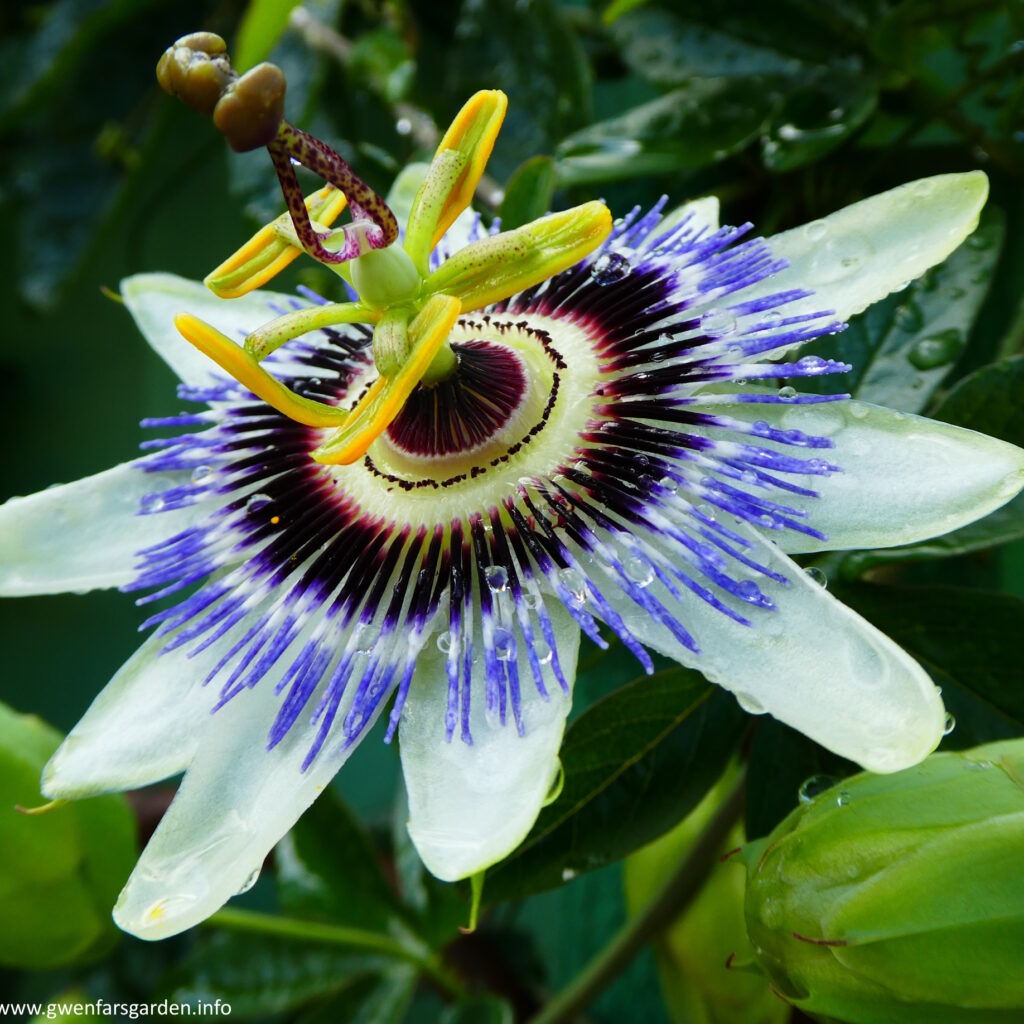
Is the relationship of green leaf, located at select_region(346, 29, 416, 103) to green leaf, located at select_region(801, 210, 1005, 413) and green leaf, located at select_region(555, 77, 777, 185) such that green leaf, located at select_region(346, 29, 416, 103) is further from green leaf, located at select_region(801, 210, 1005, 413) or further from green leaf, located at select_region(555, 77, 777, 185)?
green leaf, located at select_region(801, 210, 1005, 413)

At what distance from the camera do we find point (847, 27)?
1.35 m

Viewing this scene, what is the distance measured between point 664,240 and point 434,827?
24.2 inches

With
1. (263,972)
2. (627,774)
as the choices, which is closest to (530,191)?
(627,774)

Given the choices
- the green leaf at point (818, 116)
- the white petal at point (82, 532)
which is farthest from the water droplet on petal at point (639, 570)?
the green leaf at point (818, 116)

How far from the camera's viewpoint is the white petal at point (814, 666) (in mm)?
732

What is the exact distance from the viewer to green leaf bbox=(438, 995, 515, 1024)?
1.30 metres

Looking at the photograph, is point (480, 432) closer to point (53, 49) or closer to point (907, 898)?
point (907, 898)

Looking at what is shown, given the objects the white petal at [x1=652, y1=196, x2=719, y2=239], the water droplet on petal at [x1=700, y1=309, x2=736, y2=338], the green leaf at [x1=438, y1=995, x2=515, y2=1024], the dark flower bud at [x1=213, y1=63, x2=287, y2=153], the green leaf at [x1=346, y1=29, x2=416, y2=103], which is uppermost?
the dark flower bud at [x1=213, y1=63, x2=287, y2=153]

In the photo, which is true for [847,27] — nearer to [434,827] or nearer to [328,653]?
[328,653]

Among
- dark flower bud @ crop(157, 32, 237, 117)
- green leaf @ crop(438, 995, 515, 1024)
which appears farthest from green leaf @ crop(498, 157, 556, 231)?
green leaf @ crop(438, 995, 515, 1024)

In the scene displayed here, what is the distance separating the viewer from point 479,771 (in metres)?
0.81

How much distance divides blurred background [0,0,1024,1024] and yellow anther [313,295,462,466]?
279 millimetres

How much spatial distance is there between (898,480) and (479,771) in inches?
14.9

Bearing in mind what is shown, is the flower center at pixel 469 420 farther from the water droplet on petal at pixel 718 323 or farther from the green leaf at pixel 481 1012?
the green leaf at pixel 481 1012
